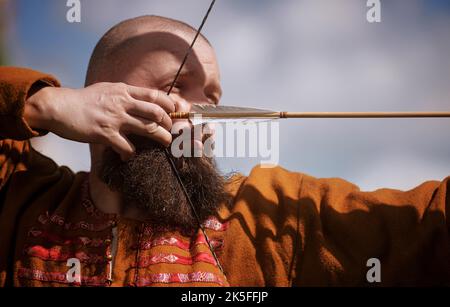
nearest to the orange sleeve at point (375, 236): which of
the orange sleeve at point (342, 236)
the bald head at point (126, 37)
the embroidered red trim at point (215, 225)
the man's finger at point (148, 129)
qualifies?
the orange sleeve at point (342, 236)

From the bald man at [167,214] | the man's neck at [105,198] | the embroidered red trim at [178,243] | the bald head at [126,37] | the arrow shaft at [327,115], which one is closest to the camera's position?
the arrow shaft at [327,115]

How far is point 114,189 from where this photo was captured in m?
1.68

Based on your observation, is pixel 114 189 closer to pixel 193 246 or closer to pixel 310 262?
pixel 193 246

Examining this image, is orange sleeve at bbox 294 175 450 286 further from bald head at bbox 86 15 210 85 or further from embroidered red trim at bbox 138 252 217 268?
bald head at bbox 86 15 210 85

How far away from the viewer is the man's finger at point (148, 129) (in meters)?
1.42

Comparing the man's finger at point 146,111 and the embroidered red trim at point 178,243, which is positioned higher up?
the man's finger at point 146,111

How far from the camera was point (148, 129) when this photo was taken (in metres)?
1.44

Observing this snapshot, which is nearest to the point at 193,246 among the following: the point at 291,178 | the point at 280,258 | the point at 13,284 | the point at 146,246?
the point at 146,246

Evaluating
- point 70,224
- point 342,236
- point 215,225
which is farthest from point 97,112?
point 342,236

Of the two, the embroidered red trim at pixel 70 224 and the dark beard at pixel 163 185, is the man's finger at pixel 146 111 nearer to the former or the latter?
the dark beard at pixel 163 185

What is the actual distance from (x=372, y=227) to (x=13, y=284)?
1104 millimetres

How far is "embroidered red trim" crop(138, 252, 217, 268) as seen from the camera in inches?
58.5

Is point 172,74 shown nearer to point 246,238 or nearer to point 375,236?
point 246,238

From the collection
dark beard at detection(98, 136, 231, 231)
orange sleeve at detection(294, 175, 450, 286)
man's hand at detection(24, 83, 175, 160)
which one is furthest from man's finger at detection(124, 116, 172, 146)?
orange sleeve at detection(294, 175, 450, 286)
